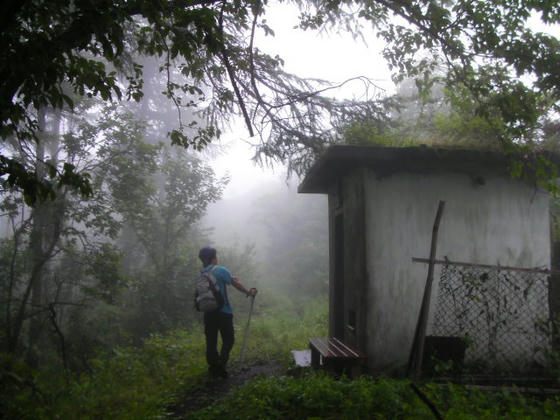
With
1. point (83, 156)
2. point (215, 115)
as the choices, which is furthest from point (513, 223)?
point (83, 156)

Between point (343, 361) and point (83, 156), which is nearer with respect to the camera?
point (343, 361)

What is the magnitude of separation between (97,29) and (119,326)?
1141cm

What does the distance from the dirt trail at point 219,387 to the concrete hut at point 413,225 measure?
175 cm

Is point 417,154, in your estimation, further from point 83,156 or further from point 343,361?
point 83,156

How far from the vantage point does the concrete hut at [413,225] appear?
596 cm

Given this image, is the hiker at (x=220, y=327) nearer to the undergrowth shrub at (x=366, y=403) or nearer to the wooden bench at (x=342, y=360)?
the wooden bench at (x=342, y=360)

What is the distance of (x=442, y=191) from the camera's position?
6301mm

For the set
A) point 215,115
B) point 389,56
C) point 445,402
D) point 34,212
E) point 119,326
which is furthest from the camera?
point 119,326

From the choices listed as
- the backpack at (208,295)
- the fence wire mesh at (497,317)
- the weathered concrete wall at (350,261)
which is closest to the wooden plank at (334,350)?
the weathered concrete wall at (350,261)

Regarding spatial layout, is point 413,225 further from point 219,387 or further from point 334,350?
point 219,387

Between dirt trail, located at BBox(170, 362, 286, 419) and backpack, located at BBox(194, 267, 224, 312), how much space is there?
1.11 metres

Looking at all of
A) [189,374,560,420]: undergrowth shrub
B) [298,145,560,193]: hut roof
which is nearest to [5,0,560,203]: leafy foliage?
[298,145,560,193]: hut roof

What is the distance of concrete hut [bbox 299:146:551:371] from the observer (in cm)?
596

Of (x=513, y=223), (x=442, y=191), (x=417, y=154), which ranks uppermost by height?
(x=417, y=154)
